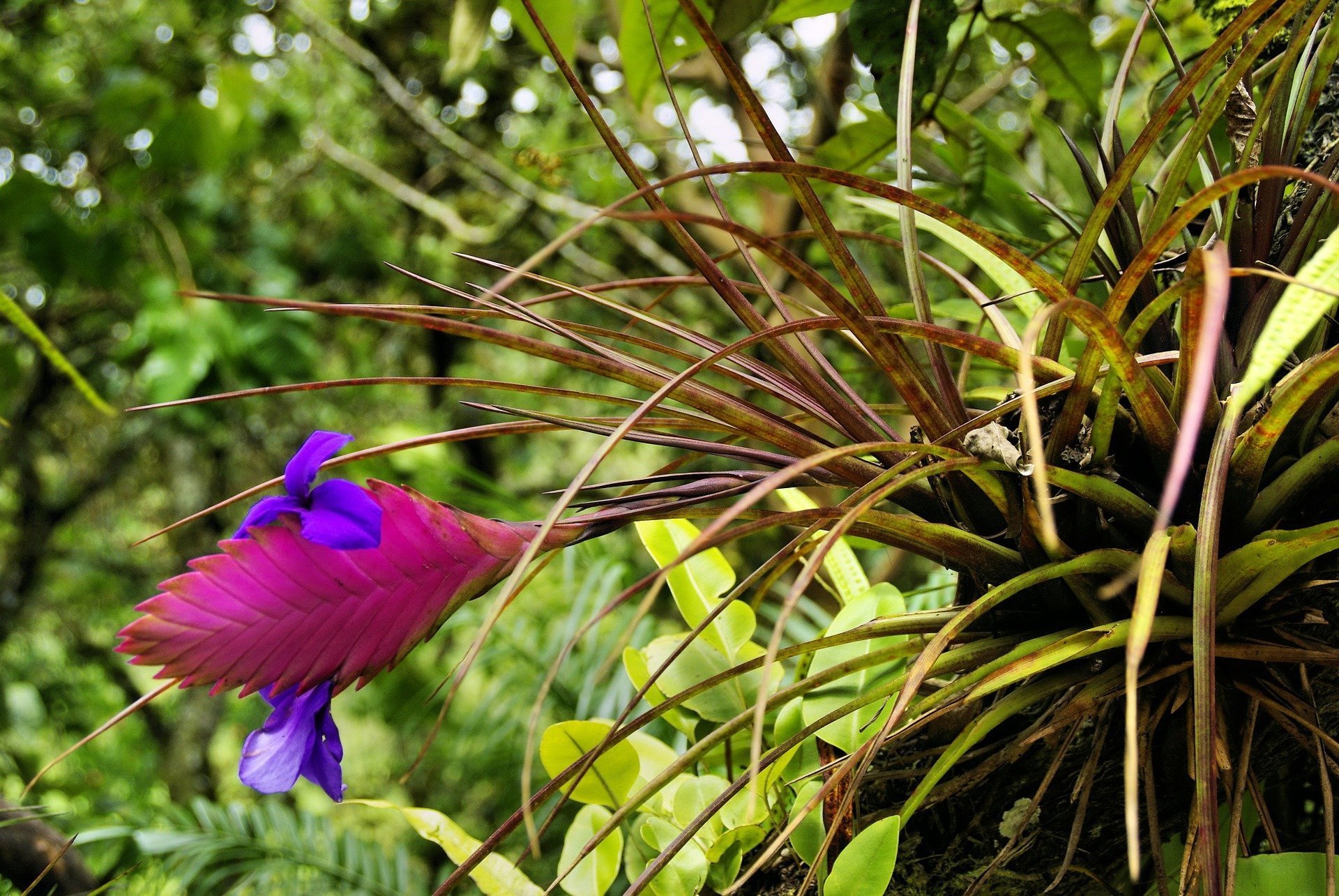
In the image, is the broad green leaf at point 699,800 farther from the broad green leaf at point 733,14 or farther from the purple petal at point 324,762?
the broad green leaf at point 733,14

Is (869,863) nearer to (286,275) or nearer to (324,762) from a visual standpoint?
(324,762)

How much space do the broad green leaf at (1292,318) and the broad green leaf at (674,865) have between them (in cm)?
29

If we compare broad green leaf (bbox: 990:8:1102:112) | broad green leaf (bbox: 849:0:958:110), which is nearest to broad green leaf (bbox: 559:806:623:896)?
broad green leaf (bbox: 849:0:958:110)

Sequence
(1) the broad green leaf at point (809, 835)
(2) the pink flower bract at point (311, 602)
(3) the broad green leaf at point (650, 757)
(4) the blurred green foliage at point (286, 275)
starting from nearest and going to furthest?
(2) the pink flower bract at point (311, 602), (1) the broad green leaf at point (809, 835), (3) the broad green leaf at point (650, 757), (4) the blurred green foliage at point (286, 275)

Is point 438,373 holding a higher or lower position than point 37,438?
higher

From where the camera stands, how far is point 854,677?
43 cm

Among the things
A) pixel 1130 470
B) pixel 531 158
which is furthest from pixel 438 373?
pixel 1130 470

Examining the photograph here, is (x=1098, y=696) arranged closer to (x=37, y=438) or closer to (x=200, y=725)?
(x=200, y=725)

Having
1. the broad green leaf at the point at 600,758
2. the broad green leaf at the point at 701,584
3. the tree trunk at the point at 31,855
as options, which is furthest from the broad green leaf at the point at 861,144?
the tree trunk at the point at 31,855

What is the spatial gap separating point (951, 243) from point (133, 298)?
2.04 m

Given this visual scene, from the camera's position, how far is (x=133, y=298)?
206 centimetres

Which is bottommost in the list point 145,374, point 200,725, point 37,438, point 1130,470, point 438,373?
point 200,725

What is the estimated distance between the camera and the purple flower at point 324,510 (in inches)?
11.5

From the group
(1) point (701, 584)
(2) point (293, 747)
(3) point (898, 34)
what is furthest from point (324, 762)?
(3) point (898, 34)
